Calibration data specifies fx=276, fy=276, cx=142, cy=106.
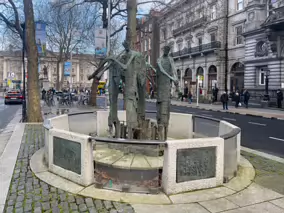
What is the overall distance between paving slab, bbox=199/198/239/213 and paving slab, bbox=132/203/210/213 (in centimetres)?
11

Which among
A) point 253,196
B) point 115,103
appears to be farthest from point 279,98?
point 253,196

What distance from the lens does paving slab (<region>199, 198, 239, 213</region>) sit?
410cm

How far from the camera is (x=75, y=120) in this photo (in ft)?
30.8

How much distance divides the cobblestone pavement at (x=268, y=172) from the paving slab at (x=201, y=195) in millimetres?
946

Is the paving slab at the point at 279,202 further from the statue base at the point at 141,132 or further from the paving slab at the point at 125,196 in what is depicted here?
the statue base at the point at 141,132

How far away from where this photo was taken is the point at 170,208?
4129 millimetres

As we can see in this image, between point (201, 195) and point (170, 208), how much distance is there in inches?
29.2

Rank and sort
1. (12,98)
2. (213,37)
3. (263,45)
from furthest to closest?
(213,37)
(12,98)
(263,45)

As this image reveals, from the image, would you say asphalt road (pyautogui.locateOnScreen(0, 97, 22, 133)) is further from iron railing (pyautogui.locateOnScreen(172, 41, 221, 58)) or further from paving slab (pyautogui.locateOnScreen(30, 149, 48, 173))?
iron railing (pyautogui.locateOnScreen(172, 41, 221, 58))

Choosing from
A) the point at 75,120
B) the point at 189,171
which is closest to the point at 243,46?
the point at 75,120

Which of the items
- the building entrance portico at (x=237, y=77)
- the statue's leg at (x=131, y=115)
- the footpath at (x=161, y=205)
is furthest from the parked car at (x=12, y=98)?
the footpath at (x=161, y=205)

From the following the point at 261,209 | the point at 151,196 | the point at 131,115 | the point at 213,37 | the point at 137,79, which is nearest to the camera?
the point at 261,209

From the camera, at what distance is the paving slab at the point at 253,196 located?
14.4 ft

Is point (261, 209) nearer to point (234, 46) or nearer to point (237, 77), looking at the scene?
point (237, 77)
